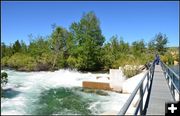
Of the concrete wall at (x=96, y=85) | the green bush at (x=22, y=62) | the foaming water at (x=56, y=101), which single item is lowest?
the foaming water at (x=56, y=101)

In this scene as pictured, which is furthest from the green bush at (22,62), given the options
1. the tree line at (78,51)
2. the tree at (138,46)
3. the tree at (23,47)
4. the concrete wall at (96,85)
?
the concrete wall at (96,85)

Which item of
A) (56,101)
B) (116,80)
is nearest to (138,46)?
(116,80)

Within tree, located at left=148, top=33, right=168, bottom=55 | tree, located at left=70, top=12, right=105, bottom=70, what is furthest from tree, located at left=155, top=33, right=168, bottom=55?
tree, located at left=70, top=12, right=105, bottom=70

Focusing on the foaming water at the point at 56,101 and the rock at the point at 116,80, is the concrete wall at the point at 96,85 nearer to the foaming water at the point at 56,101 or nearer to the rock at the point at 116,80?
the rock at the point at 116,80

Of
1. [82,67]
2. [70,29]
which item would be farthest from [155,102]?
[70,29]

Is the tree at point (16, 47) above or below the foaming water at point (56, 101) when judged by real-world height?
above

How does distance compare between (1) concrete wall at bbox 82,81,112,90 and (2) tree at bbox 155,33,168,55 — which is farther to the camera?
(2) tree at bbox 155,33,168,55

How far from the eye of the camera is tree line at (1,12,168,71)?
5325 centimetres

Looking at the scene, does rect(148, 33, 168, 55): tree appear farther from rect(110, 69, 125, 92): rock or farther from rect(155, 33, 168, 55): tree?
rect(110, 69, 125, 92): rock

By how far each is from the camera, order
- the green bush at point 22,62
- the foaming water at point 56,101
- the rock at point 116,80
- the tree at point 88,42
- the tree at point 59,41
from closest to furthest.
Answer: the foaming water at point 56,101
the rock at point 116,80
the tree at point 88,42
the green bush at point 22,62
the tree at point 59,41

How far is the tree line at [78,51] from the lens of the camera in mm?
53250

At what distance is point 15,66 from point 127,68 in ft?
118

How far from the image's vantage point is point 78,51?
178 feet

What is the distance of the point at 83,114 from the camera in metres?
17.2
